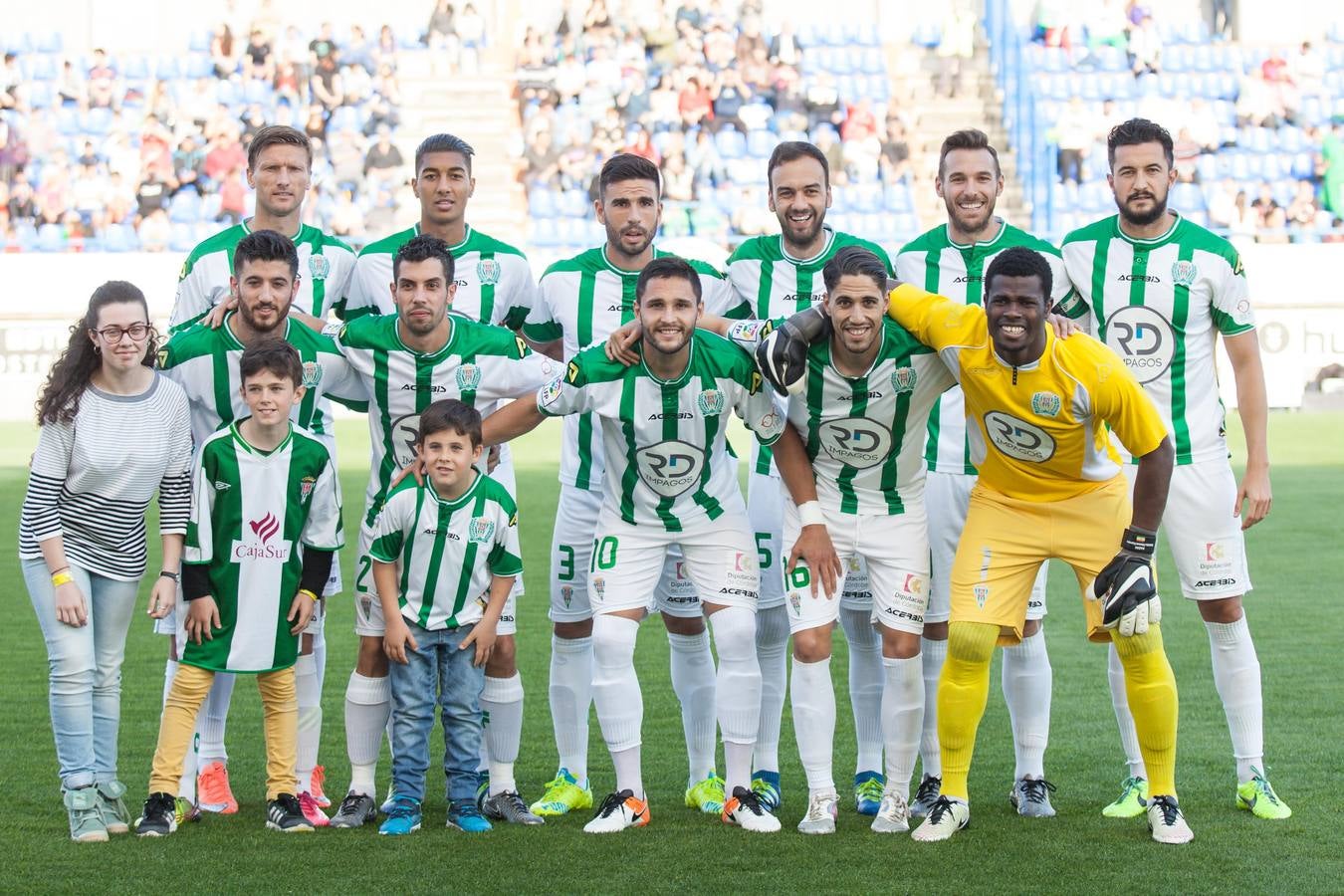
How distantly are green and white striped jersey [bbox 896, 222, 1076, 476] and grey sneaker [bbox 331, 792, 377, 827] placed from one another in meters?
2.07

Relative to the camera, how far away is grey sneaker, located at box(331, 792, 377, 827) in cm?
480

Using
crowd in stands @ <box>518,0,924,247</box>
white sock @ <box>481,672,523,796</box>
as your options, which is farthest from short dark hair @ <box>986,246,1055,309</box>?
crowd in stands @ <box>518,0,924,247</box>

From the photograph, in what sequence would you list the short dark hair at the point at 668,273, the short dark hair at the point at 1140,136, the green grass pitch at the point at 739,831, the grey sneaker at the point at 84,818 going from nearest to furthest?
1. the green grass pitch at the point at 739,831
2. the grey sneaker at the point at 84,818
3. the short dark hair at the point at 668,273
4. the short dark hair at the point at 1140,136

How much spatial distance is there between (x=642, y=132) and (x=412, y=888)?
62.1ft

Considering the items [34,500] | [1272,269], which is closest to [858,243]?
[34,500]

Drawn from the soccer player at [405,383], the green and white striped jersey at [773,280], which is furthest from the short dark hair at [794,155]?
the soccer player at [405,383]

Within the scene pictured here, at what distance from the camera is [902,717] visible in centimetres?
481

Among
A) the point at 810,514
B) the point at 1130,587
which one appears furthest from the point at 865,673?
the point at 1130,587

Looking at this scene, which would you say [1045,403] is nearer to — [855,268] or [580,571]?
[855,268]

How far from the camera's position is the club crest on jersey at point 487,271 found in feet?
18.2

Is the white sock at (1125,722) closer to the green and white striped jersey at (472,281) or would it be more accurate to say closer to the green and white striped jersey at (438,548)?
the green and white striped jersey at (438,548)

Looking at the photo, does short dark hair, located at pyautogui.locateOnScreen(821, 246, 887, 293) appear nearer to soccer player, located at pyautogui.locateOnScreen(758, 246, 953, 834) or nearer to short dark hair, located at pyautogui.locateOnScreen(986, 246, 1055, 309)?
soccer player, located at pyautogui.locateOnScreen(758, 246, 953, 834)

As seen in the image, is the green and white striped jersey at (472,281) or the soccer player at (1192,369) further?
the green and white striped jersey at (472,281)

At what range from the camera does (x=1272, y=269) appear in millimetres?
19094
